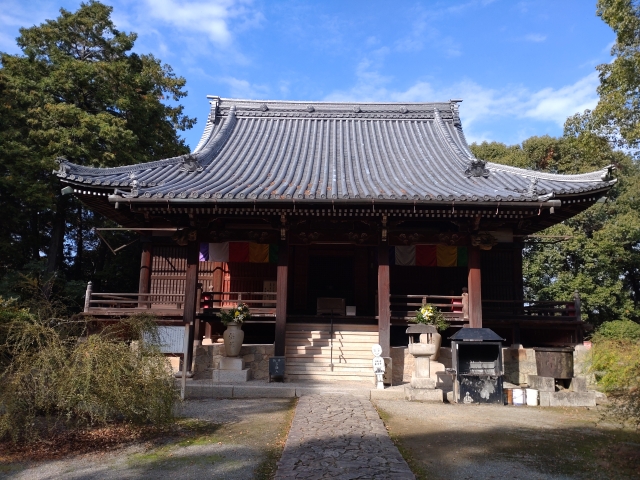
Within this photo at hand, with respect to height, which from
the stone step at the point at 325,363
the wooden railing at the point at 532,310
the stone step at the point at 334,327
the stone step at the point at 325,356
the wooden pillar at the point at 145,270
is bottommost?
the stone step at the point at 325,363

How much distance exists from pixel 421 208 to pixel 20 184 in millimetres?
15294

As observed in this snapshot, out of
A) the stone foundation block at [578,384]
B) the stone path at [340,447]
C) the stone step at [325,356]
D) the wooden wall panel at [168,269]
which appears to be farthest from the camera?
the wooden wall panel at [168,269]

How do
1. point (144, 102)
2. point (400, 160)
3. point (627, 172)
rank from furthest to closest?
point (627, 172), point (144, 102), point (400, 160)

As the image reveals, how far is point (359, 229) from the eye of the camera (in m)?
11.4

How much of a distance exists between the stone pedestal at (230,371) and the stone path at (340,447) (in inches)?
108

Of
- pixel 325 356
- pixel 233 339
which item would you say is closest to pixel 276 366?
pixel 233 339

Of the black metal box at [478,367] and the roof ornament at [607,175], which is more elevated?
the roof ornament at [607,175]

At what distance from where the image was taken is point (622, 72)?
44.0 ft

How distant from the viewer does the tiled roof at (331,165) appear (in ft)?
33.9

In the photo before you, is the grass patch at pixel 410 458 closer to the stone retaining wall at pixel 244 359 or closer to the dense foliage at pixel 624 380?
the dense foliage at pixel 624 380

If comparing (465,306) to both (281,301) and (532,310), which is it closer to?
(532,310)

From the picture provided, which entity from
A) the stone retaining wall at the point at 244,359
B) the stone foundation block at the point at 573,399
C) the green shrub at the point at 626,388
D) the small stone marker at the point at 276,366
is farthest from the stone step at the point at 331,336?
the green shrub at the point at 626,388

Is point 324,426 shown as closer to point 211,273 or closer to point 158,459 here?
point 158,459

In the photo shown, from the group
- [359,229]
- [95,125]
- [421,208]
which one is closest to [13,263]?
[95,125]
